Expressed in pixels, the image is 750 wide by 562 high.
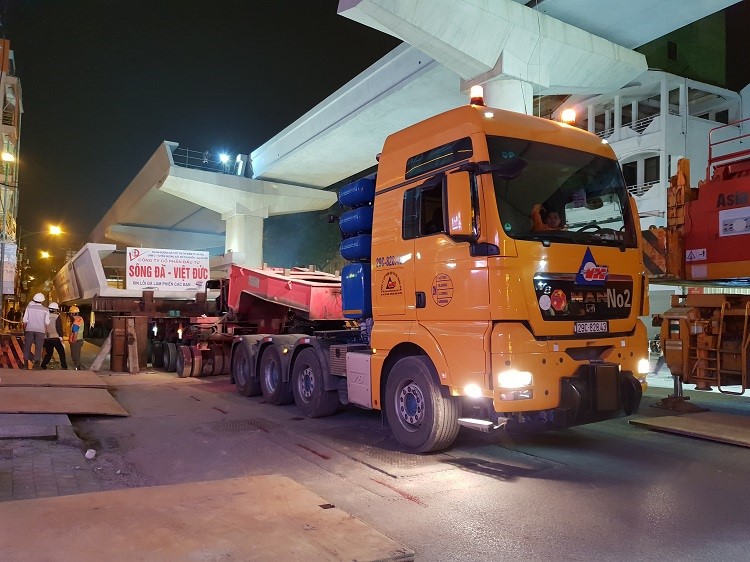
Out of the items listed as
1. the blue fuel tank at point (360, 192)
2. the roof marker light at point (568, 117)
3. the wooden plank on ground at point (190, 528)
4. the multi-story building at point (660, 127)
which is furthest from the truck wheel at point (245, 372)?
the multi-story building at point (660, 127)

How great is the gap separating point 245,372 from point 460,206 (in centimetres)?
668

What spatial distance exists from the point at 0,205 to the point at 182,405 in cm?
1734

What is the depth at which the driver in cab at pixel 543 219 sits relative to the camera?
5.78 m

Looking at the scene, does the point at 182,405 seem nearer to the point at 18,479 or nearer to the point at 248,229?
the point at 18,479

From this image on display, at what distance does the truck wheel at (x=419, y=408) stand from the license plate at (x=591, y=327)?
1453 millimetres

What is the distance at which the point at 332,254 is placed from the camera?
47.5 metres

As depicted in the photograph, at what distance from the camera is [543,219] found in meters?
5.89

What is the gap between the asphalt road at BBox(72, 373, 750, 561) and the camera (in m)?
4.06

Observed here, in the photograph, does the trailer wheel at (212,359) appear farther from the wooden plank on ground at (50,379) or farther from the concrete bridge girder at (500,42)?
the concrete bridge girder at (500,42)

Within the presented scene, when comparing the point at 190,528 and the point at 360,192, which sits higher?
the point at 360,192

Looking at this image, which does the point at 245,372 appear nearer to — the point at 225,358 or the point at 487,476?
the point at 225,358

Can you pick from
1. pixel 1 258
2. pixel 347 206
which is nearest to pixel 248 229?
pixel 1 258

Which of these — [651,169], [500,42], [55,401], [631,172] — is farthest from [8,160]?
A: [651,169]

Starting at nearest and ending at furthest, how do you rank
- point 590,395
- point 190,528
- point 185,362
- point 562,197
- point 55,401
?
point 190,528
point 590,395
point 562,197
point 55,401
point 185,362
